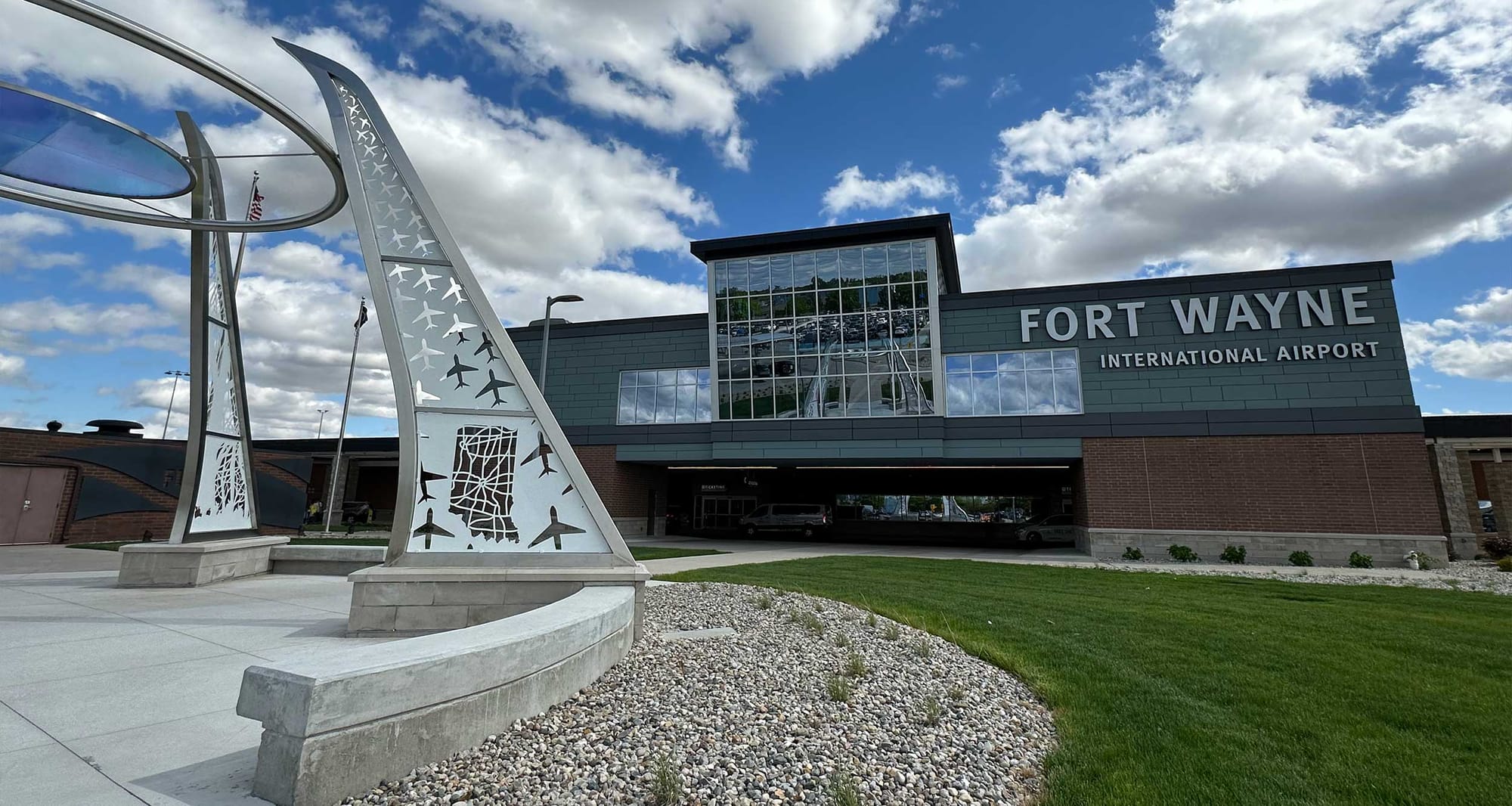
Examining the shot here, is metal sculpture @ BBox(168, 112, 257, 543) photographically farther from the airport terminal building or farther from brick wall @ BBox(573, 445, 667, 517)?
brick wall @ BBox(573, 445, 667, 517)

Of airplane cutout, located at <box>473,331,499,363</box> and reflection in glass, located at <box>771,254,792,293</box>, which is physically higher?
reflection in glass, located at <box>771,254,792,293</box>

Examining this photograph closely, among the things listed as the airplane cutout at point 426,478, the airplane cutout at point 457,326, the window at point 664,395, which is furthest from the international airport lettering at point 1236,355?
the airplane cutout at point 426,478

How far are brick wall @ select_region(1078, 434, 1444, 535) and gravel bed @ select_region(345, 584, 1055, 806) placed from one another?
64.8 ft

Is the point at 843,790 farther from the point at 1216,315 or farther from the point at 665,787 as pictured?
the point at 1216,315

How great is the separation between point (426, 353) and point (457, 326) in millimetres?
484

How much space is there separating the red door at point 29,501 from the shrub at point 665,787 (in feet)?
93.9

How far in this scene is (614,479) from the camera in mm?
30500

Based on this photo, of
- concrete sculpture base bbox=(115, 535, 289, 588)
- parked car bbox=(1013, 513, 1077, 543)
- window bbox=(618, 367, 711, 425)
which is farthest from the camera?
parked car bbox=(1013, 513, 1077, 543)

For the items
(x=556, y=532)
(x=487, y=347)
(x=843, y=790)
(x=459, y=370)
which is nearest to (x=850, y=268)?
(x=487, y=347)

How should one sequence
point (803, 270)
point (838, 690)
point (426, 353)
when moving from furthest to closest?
1. point (803, 270)
2. point (426, 353)
3. point (838, 690)

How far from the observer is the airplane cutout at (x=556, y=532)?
734 cm

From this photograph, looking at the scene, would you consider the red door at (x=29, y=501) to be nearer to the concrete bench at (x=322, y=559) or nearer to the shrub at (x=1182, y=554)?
the concrete bench at (x=322, y=559)

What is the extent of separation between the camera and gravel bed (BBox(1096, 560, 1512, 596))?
1555 centimetres

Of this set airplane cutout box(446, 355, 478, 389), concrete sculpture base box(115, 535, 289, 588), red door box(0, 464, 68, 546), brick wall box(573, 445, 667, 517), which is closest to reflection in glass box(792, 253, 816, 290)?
brick wall box(573, 445, 667, 517)
